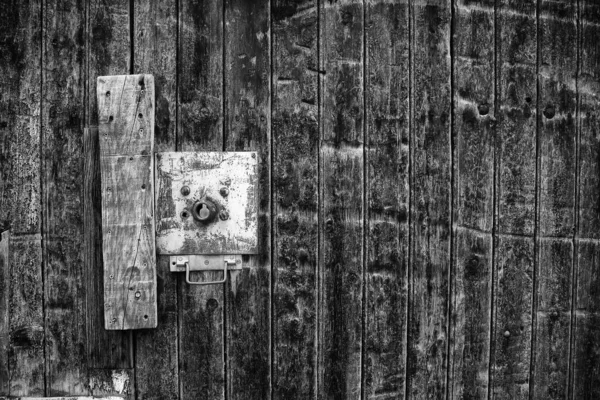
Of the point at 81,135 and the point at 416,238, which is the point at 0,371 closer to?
the point at 81,135

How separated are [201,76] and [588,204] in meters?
1.60

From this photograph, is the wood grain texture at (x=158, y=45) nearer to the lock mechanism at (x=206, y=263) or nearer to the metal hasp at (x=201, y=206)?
the metal hasp at (x=201, y=206)

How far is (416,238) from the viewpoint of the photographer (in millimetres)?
2291

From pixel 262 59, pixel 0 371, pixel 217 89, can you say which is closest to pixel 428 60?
pixel 262 59

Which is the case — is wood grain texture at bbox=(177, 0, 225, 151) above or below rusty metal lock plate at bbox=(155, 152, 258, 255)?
above

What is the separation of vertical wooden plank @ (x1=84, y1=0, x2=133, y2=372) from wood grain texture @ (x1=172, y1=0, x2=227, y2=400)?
23cm

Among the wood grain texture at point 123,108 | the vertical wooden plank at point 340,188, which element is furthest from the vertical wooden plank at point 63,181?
the vertical wooden plank at point 340,188

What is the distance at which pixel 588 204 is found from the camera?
235 cm

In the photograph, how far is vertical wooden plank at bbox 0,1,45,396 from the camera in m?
2.18

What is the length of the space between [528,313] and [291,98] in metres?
1.26

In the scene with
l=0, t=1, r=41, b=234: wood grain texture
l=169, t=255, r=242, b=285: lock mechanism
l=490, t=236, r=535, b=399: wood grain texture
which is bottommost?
l=490, t=236, r=535, b=399: wood grain texture

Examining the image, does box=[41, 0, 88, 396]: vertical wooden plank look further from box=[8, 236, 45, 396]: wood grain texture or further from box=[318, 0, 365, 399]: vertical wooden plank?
box=[318, 0, 365, 399]: vertical wooden plank

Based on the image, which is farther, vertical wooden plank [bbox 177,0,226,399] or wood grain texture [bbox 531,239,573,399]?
wood grain texture [bbox 531,239,573,399]

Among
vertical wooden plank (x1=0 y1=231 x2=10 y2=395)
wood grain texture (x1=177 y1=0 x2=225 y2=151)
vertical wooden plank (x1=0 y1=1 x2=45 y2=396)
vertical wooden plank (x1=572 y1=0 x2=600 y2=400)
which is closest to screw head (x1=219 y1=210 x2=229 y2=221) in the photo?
wood grain texture (x1=177 y1=0 x2=225 y2=151)
